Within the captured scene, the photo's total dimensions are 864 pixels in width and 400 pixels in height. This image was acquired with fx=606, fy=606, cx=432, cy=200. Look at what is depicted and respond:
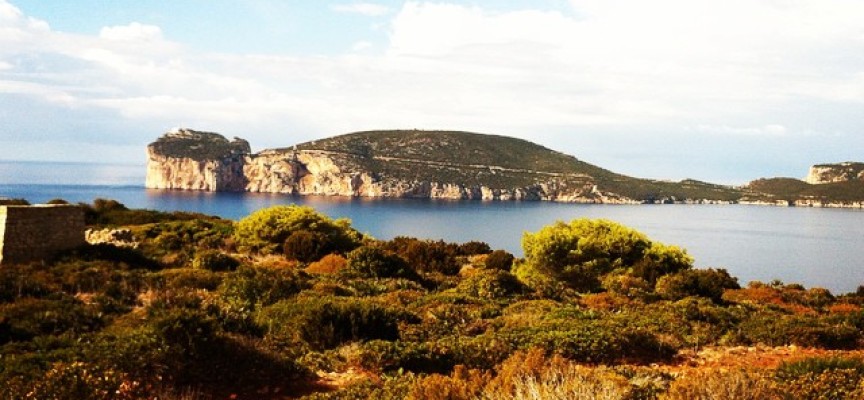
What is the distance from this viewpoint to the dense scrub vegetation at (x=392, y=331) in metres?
7.07

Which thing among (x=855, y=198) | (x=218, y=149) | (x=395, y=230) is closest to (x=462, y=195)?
(x=218, y=149)

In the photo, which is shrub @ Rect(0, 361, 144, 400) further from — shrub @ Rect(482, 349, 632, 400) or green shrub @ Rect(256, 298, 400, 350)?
shrub @ Rect(482, 349, 632, 400)

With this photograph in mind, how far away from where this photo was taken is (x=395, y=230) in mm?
89750

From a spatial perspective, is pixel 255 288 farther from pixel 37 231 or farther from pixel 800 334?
pixel 800 334

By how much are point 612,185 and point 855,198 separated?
250 feet

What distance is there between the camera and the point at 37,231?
1948 cm

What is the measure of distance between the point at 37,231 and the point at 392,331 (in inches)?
566

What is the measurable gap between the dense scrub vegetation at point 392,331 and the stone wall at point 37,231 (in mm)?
703

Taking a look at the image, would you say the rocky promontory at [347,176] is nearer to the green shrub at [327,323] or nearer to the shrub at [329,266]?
the shrub at [329,266]

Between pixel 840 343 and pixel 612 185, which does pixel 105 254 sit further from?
pixel 612 185

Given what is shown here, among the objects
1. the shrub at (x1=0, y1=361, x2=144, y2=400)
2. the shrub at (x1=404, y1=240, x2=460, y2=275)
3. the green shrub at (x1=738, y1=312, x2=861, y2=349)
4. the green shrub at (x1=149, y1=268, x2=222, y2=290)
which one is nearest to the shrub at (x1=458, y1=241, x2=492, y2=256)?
the shrub at (x1=404, y1=240, x2=460, y2=275)

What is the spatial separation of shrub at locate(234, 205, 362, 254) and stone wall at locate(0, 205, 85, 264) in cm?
750

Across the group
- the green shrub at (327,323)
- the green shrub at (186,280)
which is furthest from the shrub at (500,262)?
the green shrub at (327,323)

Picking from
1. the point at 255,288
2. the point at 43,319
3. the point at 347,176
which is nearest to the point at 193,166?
the point at 347,176
